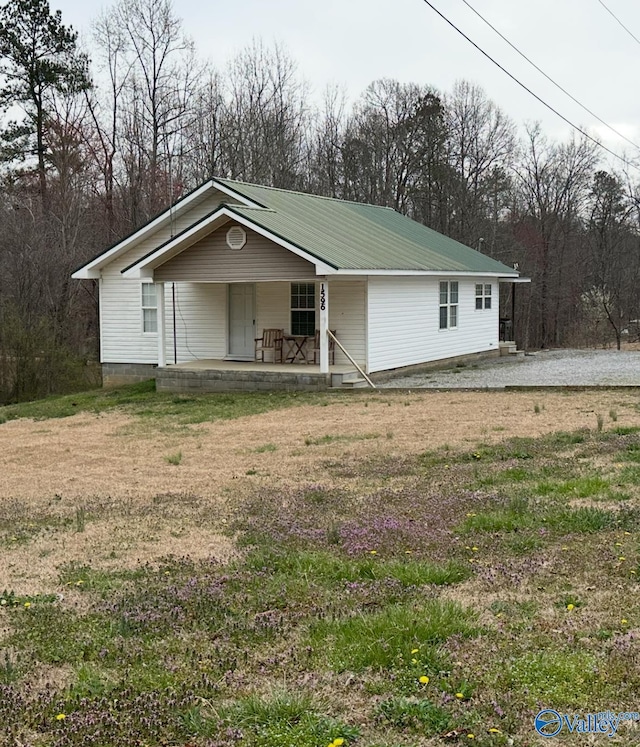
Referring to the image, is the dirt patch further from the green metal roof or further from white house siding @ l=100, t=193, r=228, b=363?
white house siding @ l=100, t=193, r=228, b=363

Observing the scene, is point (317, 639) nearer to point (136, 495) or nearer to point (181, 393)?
point (136, 495)

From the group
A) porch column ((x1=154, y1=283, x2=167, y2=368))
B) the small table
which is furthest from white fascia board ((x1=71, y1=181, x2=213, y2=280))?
the small table

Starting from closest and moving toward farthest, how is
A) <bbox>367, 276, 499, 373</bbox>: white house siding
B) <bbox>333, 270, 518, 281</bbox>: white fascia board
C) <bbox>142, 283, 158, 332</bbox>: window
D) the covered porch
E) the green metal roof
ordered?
<bbox>333, 270, 518, 281</bbox>: white fascia board
the covered porch
the green metal roof
<bbox>367, 276, 499, 373</bbox>: white house siding
<bbox>142, 283, 158, 332</bbox>: window

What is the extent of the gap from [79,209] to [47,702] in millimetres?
32865

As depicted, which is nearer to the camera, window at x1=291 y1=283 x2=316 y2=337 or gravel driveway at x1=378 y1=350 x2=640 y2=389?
gravel driveway at x1=378 y1=350 x2=640 y2=389

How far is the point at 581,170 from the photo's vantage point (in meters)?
45.3

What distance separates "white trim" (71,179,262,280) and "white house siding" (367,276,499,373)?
12.3 feet

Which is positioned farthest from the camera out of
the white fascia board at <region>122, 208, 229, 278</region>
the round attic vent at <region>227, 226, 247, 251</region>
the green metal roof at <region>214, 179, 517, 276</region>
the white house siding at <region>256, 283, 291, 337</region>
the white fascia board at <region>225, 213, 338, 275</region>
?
the white house siding at <region>256, 283, 291, 337</region>

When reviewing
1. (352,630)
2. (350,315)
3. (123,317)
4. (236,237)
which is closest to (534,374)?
(350,315)

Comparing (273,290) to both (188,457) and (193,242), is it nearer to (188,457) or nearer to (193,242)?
(193,242)

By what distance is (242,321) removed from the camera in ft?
74.0

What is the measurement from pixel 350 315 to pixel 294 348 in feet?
6.43

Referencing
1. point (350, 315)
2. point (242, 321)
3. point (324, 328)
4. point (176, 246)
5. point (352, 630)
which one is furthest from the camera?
point (242, 321)

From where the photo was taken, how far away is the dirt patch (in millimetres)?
7285
